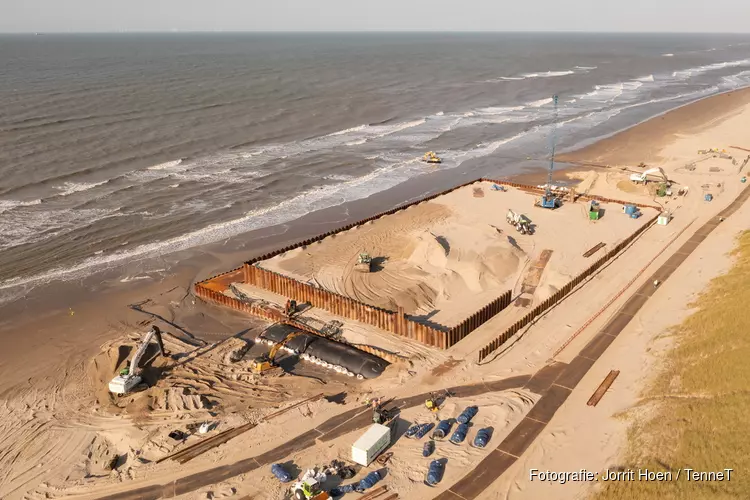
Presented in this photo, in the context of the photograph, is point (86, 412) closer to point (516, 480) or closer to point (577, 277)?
point (516, 480)

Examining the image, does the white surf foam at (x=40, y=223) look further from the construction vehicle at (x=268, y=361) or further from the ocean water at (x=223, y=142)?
the construction vehicle at (x=268, y=361)

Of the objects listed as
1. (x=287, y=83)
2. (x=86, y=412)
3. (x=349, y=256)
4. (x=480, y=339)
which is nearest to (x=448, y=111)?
(x=287, y=83)

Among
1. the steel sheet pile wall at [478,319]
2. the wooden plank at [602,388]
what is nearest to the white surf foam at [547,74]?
the steel sheet pile wall at [478,319]

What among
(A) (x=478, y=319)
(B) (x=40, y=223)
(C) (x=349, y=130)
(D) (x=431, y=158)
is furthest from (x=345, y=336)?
(C) (x=349, y=130)

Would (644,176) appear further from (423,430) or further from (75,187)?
(75,187)

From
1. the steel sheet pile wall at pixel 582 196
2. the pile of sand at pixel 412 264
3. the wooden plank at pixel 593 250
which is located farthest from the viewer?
the steel sheet pile wall at pixel 582 196

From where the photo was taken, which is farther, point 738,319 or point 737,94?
point 737,94

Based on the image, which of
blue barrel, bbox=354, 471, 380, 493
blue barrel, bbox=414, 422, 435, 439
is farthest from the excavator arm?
blue barrel, bbox=414, 422, 435, 439
